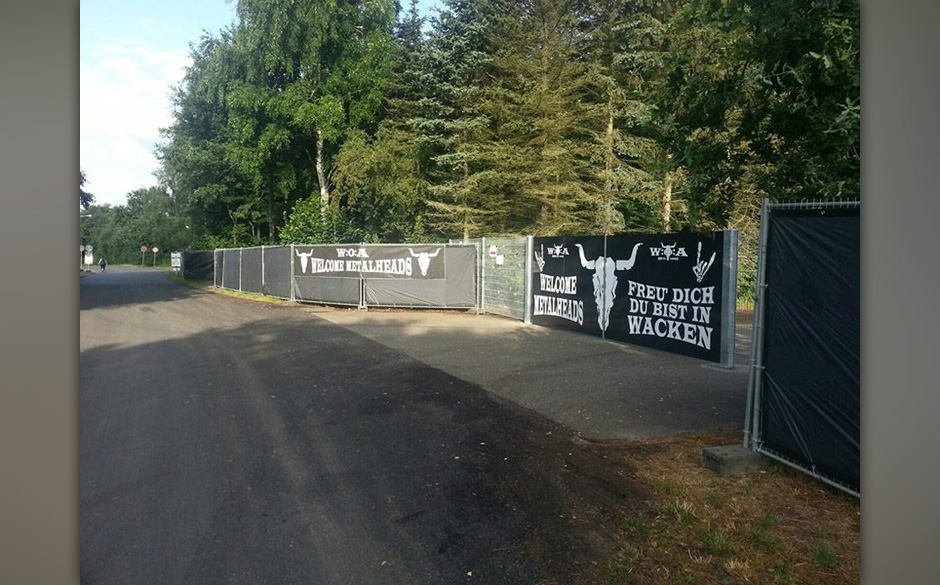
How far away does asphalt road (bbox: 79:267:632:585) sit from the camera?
11.0ft

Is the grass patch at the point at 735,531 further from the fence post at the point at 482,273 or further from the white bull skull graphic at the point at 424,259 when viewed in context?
the white bull skull graphic at the point at 424,259

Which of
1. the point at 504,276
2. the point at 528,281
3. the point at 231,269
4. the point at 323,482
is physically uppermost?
the point at 231,269

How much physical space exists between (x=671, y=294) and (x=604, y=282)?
1.91 m

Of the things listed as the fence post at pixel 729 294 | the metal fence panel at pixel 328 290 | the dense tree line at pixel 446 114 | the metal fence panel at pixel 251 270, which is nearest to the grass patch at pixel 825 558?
the fence post at pixel 729 294

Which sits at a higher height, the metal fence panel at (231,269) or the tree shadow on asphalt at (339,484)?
the metal fence panel at (231,269)

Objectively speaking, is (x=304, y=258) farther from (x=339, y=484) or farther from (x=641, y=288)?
(x=339, y=484)

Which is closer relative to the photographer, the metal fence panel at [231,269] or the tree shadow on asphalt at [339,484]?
the tree shadow on asphalt at [339,484]

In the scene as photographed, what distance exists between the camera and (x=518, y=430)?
5738 mm

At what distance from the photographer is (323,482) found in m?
4.47

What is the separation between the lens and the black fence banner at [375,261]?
16995 millimetres

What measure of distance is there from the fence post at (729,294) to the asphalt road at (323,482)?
3.61m

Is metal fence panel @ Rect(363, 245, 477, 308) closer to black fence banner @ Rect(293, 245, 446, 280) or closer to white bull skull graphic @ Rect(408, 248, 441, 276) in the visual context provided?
black fence banner @ Rect(293, 245, 446, 280)

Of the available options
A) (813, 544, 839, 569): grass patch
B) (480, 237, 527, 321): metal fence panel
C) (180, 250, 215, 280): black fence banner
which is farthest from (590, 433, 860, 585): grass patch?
(180, 250, 215, 280): black fence banner

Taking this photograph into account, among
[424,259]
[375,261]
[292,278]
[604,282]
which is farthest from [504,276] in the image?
[292,278]
